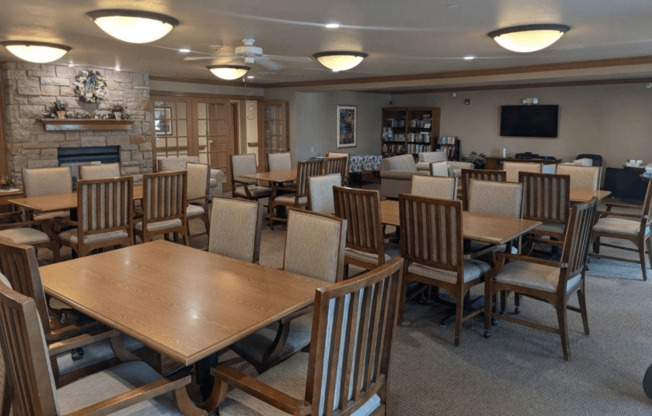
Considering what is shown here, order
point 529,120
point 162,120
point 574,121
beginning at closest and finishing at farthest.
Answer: point 162,120, point 574,121, point 529,120

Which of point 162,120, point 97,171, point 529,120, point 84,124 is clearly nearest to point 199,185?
point 97,171

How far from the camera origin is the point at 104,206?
410 cm

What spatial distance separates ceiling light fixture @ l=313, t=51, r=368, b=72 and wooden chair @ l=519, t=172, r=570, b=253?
86.4 inches

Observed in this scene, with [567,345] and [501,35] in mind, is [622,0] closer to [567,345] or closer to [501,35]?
[501,35]

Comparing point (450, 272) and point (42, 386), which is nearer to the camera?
point (42, 386)

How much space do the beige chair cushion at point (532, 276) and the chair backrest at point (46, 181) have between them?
4.43 metres

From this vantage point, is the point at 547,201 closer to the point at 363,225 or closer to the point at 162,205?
the point at 363,225

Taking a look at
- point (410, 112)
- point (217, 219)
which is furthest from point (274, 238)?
point (410, 112)

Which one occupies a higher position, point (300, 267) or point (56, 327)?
point (300, 267)

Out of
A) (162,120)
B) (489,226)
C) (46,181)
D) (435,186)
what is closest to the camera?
(489,226)

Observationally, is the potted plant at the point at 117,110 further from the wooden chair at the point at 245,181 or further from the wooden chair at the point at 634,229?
the wooden chair at the point at 634,229

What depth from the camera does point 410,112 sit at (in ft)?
40.3

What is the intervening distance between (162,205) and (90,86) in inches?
147

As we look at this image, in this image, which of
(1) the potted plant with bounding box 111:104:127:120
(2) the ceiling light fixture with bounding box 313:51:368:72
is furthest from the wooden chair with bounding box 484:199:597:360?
(1) the potted plant with bounding box 111:104:127:120
